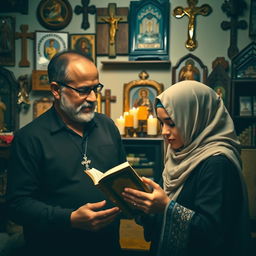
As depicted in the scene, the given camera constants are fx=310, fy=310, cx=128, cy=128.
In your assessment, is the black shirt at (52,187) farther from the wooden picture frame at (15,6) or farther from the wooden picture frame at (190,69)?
the wooden picture frame at (15,6)

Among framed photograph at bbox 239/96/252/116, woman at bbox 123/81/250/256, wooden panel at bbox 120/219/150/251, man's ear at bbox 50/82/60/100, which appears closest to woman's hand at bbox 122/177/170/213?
woman at bbox 123/81/250/256

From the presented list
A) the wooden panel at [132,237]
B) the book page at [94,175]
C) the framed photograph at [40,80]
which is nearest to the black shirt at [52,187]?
the book page at [94,175]

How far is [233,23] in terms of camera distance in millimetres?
3320

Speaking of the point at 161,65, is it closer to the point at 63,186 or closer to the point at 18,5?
the point at 18,5

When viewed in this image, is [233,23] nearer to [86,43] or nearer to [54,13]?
[86,43]

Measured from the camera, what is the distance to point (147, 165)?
3186 millimetres

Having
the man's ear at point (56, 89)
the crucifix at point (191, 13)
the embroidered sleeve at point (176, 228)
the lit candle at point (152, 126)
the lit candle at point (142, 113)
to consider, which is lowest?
the embroidered sleeve at point (176, 228)

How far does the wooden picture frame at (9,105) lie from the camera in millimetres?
3662

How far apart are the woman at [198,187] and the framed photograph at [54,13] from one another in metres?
Result: 2.45

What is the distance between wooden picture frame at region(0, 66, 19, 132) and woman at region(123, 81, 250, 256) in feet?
8.42

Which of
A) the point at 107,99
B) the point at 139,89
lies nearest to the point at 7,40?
the point at 107,99

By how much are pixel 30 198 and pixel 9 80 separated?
8.07ft

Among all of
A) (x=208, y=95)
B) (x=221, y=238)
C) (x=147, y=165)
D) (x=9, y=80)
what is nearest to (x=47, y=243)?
(x=221, y=238)

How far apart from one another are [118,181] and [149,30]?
8.31ft
